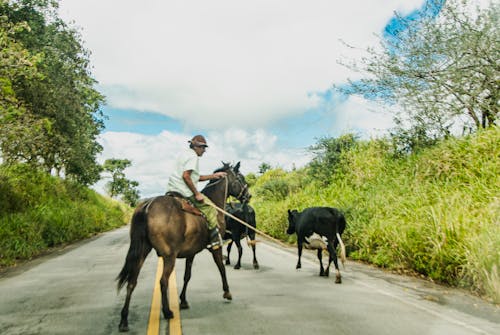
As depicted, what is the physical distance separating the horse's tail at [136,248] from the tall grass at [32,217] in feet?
26.1

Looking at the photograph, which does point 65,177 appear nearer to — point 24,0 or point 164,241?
point 24,0

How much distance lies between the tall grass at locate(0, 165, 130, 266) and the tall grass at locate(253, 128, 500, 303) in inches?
379

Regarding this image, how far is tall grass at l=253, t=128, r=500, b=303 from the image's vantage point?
23.5ft

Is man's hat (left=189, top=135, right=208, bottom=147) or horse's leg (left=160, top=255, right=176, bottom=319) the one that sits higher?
man's hat (left=189, top=135, right=208, bottom=147)

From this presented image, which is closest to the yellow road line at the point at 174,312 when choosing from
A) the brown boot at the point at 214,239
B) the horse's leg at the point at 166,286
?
the horse's leg at the point at 166,286

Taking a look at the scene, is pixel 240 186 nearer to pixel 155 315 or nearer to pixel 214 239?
pixel 214 239

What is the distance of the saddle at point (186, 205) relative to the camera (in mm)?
5887

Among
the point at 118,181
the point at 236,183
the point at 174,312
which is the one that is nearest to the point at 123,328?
the point at 174,312

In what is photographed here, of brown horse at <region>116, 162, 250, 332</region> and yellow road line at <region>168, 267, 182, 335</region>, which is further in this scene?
brown horse at <region>116, 162, 250, 332</region>

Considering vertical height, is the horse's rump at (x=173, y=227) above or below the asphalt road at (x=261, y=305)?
above

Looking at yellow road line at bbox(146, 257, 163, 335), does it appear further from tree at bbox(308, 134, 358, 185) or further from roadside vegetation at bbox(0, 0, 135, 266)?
tree at bbox(308, 134, 358, 185)

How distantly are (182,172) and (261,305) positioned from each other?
2.32 m

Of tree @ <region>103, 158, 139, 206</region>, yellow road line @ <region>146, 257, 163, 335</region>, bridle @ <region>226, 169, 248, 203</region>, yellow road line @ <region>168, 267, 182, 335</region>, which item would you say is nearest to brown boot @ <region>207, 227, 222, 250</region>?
yellow road line @ <region>168, 267, 182, 335</region>

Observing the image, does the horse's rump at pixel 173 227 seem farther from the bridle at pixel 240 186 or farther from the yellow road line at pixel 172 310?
the bridle at pixel 240 186
